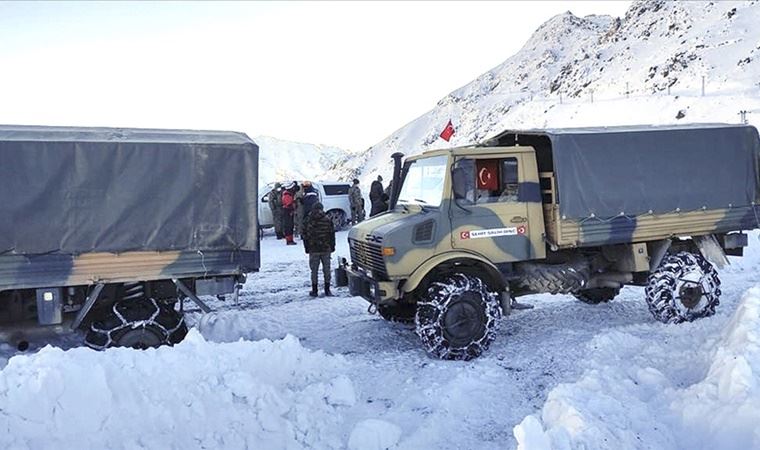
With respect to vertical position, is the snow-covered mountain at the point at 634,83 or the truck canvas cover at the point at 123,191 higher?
the snow-covered mountain at the point at 634,83

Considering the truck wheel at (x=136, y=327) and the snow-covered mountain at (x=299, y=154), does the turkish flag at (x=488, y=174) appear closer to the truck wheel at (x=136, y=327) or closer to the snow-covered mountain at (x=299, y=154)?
the truck wheel at (x=136, y=327)

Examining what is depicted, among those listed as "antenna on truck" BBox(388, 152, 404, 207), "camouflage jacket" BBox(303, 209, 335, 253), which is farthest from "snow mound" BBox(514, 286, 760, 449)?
"camouflage jacket" BBox(303, 209, 335, 253)

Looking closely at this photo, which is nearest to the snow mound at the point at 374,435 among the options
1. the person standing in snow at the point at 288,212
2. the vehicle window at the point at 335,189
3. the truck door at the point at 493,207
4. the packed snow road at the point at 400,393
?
the packed snow road at the point at 400,393

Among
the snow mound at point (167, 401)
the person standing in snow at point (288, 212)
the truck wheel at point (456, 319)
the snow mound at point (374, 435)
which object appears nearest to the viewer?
the snow mound at point (167, 401)

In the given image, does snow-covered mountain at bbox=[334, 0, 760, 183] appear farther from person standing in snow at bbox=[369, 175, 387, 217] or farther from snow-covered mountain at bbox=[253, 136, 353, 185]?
snow-covered mountain at bbox=[253, 136, 353, 185]

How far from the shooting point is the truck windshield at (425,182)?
7.12m

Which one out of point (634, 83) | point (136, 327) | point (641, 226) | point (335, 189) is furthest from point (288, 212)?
point (634, 83)

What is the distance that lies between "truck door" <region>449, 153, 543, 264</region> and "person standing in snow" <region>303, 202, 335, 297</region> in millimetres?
3856

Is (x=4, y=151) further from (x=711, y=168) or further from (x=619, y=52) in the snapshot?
(x=619, y=52)

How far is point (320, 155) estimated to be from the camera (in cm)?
13112

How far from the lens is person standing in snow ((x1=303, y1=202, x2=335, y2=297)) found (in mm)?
10359

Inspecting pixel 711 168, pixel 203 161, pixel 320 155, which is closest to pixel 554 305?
pixel 711 168

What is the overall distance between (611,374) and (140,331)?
4798 mm

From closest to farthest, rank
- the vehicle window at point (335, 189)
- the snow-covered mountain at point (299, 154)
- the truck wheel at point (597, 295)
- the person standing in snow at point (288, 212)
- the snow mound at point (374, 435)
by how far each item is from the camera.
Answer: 1. the snow mound at point (374, 435)
2. the truck wheel at point (597, 295)
3. the person standing in snow at point (288, 212)
4. the vehicle window at point (335, 189)
5. the snow-covered mountain at point (299, 154)
